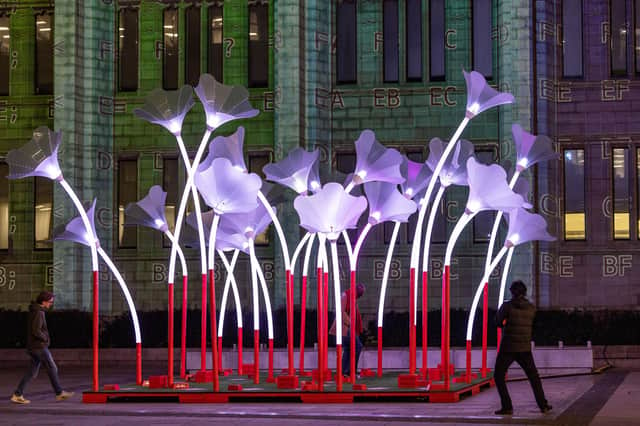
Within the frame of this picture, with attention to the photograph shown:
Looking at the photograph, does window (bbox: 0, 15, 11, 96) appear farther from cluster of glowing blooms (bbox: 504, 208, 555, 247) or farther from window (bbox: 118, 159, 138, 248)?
cluster of glowing blooms (bbox: 504, 208, 555, 247)

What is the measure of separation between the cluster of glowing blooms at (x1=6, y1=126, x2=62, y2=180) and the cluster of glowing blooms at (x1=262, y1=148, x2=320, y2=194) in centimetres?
364

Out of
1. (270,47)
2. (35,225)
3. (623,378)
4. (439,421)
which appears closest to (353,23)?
(270,47)

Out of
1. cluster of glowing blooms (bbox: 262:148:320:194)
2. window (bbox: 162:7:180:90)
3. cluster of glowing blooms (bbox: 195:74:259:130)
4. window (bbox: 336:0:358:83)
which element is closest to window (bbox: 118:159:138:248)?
window (bbox: 162:7:180:90)

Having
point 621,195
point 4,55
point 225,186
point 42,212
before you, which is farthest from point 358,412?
point 4,55

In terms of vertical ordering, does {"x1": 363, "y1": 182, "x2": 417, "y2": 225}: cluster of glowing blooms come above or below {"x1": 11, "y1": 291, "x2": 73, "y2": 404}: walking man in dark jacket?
above

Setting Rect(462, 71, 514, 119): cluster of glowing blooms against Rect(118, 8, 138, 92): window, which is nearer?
Rect(462, 71, 514, 119): cluster of glowing blooms

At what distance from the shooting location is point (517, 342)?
17688 mm

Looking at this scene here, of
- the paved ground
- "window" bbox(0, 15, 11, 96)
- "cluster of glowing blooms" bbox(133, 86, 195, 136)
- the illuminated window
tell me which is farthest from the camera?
"window" bbox(0, 15, 11, 96)

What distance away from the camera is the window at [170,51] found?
125 feet

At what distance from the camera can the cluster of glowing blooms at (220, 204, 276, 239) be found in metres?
22.6

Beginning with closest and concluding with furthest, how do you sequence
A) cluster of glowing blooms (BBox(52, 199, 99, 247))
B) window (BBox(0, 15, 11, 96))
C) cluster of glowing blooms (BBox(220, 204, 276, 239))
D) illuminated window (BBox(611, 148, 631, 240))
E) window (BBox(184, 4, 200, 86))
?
cluster of glowing blooms (BBox(52, 199, 99, 247)) → cluster of glowing blooms (BBox(220, 204, 276, 239)) → illuminated window (BBox(611, 148, 631, 240)) → window (BBox(184, 4, 200, 86)) → window (BBox(0, 15, 11, 96))

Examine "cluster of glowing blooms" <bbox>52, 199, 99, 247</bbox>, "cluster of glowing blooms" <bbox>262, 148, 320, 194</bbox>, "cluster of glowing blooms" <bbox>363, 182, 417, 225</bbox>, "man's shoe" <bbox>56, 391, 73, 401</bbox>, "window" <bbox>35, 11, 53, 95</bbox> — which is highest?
"window" <bbox>35, 11, 53, 95</bbox>

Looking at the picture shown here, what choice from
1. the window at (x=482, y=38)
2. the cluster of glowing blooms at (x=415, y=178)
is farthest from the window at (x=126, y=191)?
the cluster of glowing blooms at (x=415, y=178)

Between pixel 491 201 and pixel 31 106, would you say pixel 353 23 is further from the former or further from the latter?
pixel 491 201
